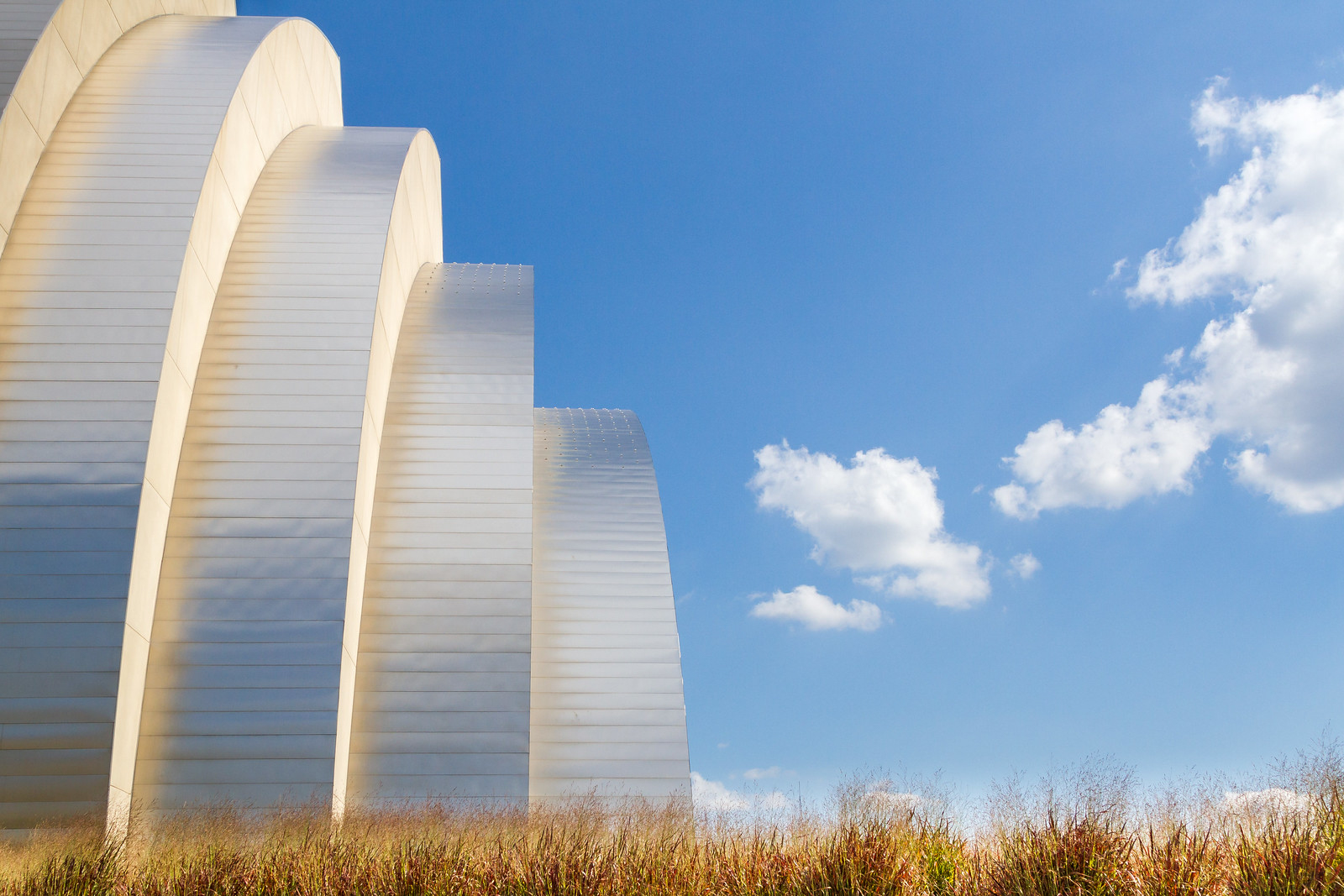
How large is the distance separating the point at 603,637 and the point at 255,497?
257 inches

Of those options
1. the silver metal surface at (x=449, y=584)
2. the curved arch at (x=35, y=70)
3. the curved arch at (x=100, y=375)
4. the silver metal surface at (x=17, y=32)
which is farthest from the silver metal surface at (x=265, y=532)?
the silver metal surface at (x=17, y=32)

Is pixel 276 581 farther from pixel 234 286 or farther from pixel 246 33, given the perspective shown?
pixel 246 33

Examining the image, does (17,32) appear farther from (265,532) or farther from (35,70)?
(265,532)

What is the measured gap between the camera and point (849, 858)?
7.96m

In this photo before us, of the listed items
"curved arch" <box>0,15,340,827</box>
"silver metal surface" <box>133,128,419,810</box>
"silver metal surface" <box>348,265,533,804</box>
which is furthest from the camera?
"silver metal surface" <box>348,265,533,804</box>

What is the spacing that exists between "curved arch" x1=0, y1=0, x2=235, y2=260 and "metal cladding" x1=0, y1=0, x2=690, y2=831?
59 mm

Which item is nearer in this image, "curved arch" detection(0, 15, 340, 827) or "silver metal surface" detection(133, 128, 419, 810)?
"curved arch" detection(0, 15, 340, 827)

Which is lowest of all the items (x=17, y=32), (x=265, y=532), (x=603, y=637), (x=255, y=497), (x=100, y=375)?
(x=603, y=637)

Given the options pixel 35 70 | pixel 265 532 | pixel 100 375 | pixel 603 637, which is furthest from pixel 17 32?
pixel 603 637

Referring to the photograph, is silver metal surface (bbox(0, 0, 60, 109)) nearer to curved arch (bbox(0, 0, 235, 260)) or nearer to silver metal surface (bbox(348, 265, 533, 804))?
curved arch (bbox(0, 0, 235, 260))

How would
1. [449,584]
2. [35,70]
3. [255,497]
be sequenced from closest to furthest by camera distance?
1. [35,70]
2. [255,497]
3. [449,584]

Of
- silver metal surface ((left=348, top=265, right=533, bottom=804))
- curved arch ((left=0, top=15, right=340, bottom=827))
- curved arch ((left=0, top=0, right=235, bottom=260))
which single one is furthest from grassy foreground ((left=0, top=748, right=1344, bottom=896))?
curved arch ((left=0, top=0, right=235, bottom=260))

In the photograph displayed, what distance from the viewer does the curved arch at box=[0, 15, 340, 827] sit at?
1245cm

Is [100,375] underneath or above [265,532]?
above
